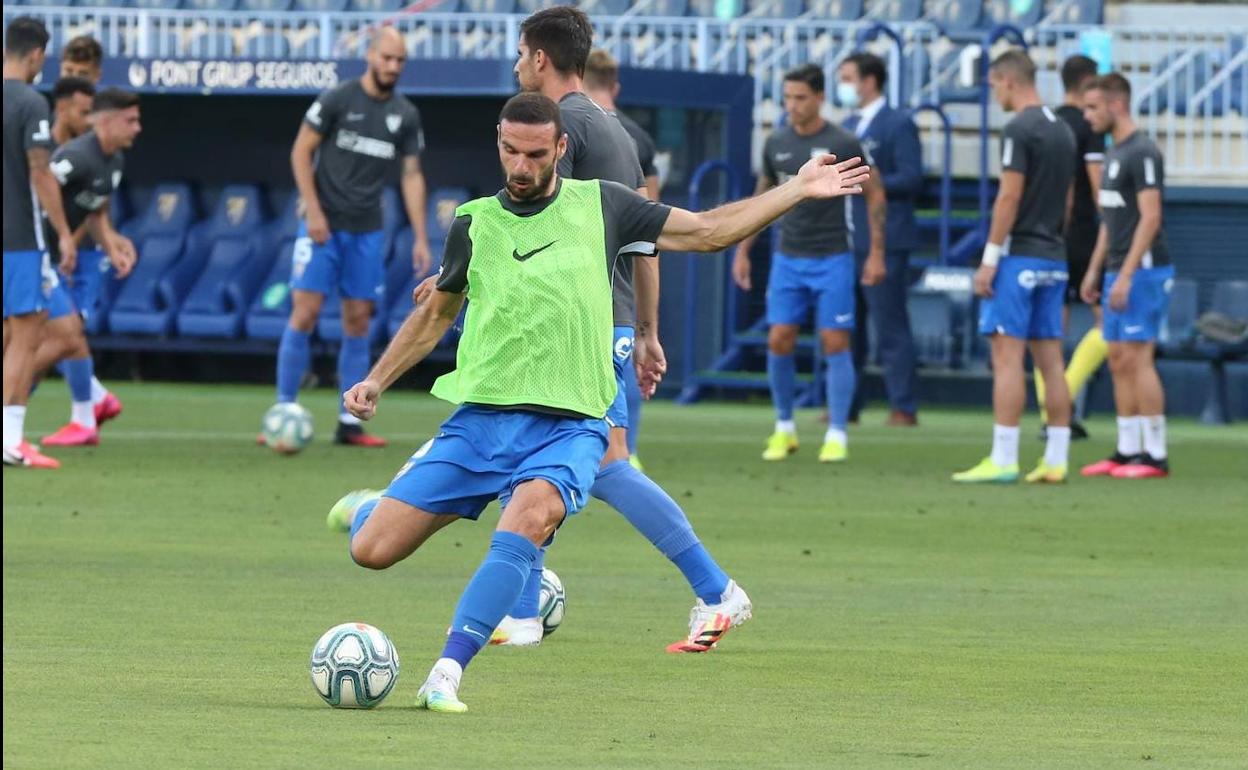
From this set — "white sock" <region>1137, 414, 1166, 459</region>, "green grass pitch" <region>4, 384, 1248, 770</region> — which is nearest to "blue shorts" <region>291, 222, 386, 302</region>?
"green grass pitch" <region>4, 384, 1248, 770</region>

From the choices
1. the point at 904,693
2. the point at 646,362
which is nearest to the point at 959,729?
the point at 904,693

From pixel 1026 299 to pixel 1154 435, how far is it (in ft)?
4.73

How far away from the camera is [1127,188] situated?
1428 cm

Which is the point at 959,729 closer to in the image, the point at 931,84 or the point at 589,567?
the point at 589,567

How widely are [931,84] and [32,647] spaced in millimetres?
17539

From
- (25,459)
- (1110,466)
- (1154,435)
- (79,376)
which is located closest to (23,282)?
(25,459)

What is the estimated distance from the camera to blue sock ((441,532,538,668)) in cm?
621

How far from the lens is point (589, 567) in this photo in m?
9.77

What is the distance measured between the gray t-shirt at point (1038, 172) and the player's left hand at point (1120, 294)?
529 mm

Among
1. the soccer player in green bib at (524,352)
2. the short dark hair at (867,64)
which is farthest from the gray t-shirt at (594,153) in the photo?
the short dark hair at (867,64)

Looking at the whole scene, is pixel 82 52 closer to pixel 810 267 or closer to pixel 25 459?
pixel 25 459

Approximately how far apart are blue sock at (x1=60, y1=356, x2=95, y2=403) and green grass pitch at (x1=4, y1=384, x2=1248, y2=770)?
72cm

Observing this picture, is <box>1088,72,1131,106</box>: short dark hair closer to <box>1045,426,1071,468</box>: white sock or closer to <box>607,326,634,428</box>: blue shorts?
<box>1045,426,1071,468</box>: white sock

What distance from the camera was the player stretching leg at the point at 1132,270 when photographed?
14109mm
